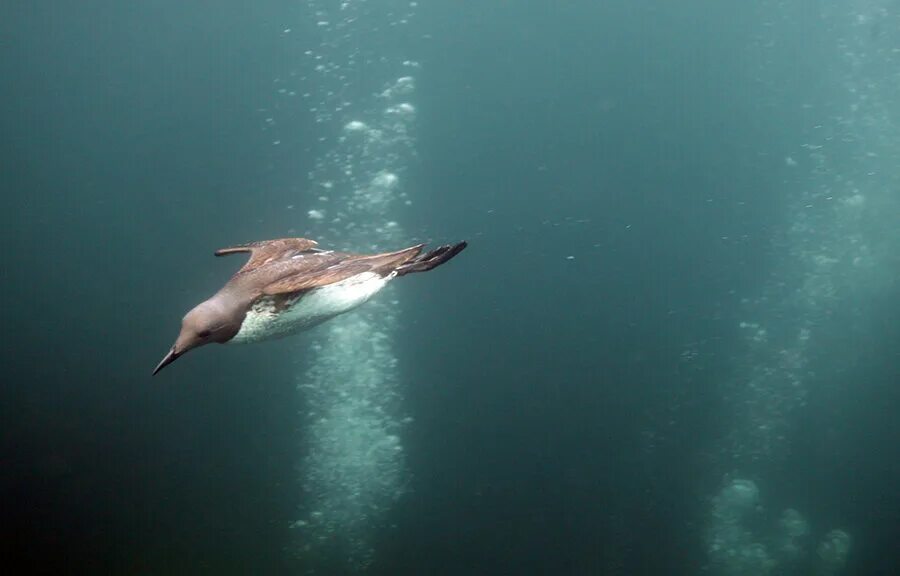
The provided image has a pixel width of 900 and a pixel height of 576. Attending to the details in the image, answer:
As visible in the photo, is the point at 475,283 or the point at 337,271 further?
the point at 475,283

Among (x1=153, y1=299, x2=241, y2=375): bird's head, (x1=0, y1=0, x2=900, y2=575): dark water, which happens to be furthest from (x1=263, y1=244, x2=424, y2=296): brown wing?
(x1=0, y1=0, x2=900, y2=575): dark water

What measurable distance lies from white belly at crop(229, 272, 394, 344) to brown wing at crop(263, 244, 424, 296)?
0.08 feet

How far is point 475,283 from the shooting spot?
33.5 feet

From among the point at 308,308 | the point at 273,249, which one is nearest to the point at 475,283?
the point at 273,249

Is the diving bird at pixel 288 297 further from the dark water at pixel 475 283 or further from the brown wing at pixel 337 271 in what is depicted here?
the dark water at pixel 475 283

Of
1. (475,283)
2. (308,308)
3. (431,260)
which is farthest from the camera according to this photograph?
(475,283)

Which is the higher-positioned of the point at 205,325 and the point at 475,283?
the point at 205,325

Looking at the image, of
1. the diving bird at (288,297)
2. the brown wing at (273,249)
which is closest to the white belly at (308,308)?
the diving bird at (288,297)

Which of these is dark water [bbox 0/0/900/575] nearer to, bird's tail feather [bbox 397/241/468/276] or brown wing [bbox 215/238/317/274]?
brown wing [bbox 215/238/317/274]

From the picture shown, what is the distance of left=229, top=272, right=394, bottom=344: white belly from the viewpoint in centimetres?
231

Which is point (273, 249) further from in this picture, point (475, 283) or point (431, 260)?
point (475, 283)

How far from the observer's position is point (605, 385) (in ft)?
36.3

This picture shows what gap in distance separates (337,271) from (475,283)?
793cm

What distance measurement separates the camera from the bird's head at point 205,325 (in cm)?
231
